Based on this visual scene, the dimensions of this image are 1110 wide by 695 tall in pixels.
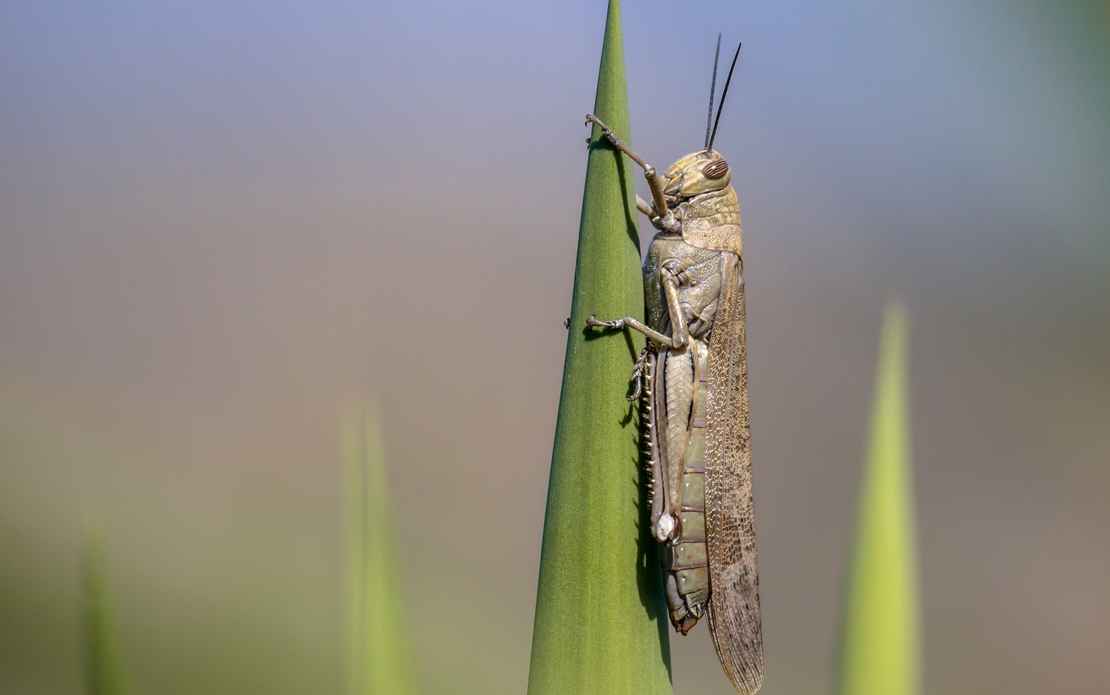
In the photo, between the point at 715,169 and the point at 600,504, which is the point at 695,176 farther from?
the point at 600,504

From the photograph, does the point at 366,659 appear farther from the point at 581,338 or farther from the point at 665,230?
the point at 665,230

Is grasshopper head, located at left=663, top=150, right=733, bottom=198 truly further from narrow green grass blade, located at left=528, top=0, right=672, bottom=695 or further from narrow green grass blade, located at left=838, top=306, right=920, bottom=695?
narrow green grass blade, located at left=838, top=306, right=920, bottom=695

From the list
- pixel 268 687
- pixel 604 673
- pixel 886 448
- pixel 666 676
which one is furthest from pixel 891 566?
pixel 268 687

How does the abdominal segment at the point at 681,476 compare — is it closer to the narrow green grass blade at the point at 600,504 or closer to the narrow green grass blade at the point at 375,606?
the narrow green grass blade at the point at 600,504

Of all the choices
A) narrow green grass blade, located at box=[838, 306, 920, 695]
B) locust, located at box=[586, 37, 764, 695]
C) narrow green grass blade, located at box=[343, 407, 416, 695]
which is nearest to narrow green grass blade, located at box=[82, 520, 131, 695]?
narrow green grass blade, located at box=[343, 407, 416, 695]

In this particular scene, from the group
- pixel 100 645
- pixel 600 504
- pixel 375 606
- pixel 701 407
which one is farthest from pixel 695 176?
pixel 100 645
